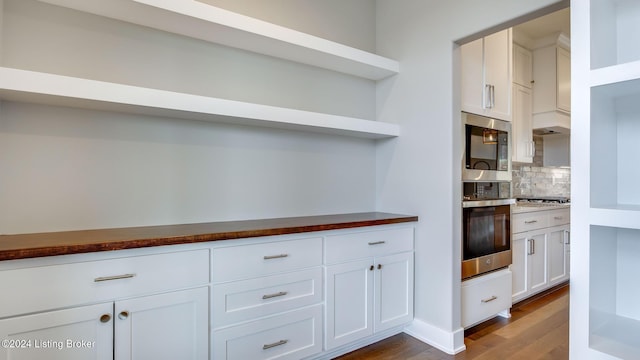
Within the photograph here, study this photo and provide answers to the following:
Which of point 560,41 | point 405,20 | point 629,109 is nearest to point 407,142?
point 405,20

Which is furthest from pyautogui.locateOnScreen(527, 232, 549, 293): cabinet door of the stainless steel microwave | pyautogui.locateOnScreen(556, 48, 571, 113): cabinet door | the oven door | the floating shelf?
the floating shelf

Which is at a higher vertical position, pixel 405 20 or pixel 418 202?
pixel 405 20

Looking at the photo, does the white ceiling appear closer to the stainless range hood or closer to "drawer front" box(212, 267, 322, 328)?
the stainless range hood

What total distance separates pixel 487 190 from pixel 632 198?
1705 mm

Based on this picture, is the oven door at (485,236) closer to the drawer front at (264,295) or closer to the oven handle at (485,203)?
the oven handle at (485,203)

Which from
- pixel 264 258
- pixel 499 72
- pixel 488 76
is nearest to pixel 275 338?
pixel 264 258

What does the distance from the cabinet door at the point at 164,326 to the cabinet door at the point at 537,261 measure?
2855mm

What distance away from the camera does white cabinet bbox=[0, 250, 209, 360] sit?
4.10 ft

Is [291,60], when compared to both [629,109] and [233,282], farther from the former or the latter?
[629,109]

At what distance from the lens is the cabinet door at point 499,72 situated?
2561mm

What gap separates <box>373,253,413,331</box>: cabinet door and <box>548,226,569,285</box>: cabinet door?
1.86m

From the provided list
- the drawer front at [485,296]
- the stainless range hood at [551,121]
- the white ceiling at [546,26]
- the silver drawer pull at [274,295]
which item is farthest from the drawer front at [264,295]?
the white ceiling at [546,26]

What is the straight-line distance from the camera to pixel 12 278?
4.00 ft

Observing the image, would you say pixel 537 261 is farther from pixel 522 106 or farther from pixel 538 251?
pixel 522 106
